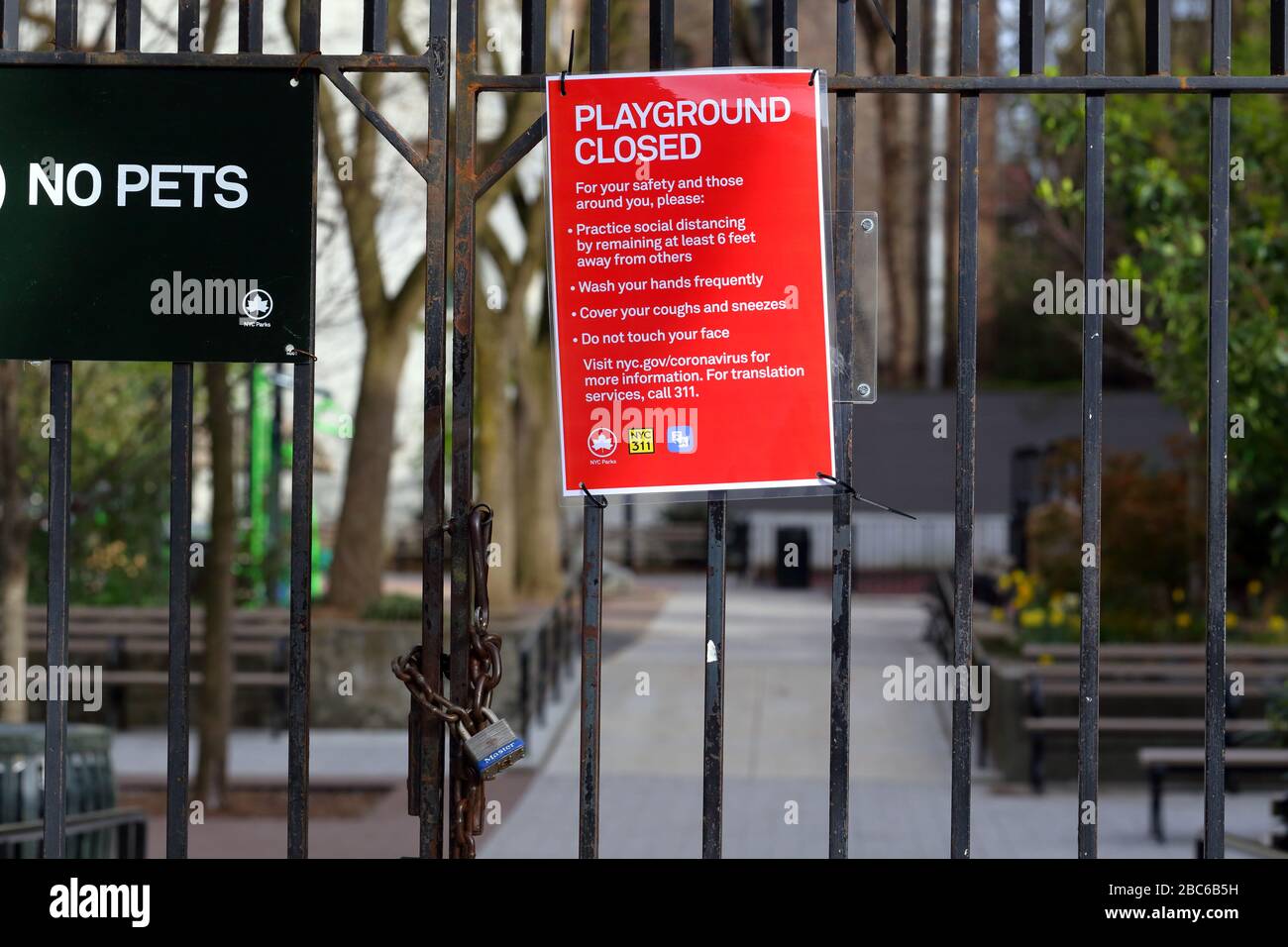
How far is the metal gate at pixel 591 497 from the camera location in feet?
11.7

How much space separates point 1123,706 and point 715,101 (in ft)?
31.2

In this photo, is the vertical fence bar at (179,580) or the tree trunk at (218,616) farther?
the tree trunk at (218,616)

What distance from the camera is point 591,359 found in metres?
3.68

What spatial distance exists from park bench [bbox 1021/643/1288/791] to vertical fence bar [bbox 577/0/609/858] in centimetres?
802

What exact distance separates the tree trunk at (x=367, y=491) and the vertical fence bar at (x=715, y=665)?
38.4ft

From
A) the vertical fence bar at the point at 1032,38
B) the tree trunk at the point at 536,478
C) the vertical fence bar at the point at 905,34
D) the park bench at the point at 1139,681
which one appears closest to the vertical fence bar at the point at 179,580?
the vertical fence bar at the point at 905,34

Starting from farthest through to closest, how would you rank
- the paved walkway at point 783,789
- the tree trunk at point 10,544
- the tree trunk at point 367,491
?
1. the tree trunk at point 367,491
2. the tree trunk at point 10,544
3. the paved walkway at point 783,789

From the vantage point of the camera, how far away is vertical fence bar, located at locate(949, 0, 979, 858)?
3.58m

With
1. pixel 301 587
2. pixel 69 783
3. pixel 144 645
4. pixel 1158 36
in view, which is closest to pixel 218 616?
pixel 69 783

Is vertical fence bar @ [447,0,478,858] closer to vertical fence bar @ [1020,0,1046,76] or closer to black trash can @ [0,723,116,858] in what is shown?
vertical fence bar @ [1020,0,1046,76]

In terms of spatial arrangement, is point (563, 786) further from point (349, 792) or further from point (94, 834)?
point (94, 834)

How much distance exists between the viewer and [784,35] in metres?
3.70

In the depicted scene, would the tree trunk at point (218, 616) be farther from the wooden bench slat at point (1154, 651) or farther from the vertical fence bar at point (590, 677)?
the vertical fence bar at point (590, 677)
